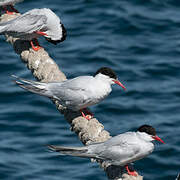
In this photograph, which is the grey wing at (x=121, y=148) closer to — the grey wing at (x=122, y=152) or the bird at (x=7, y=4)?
the grey wing at (x=122, y=152)

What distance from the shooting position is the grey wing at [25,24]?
9.72m

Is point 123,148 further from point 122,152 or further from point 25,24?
point 25,24

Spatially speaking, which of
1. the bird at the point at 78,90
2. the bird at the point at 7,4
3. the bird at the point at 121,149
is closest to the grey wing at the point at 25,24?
the bird at the point at 7,4

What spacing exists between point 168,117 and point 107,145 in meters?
7.88

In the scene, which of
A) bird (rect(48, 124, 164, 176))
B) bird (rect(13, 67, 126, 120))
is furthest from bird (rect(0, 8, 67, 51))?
bird (rect(48, 124, 164, 176))

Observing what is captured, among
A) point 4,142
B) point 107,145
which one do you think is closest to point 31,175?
point 4,142

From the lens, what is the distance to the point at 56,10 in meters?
20.1

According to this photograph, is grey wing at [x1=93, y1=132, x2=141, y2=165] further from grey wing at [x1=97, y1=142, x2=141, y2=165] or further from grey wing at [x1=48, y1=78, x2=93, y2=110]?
grey wing at [x1=48, y1=78, x2=93, y2=110]

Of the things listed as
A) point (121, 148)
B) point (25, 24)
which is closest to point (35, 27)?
point (25, 24)

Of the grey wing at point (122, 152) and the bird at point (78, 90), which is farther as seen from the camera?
the bird at point (78, 90)

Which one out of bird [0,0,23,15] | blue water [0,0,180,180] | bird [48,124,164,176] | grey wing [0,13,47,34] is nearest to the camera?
bird [48,124,164,176]

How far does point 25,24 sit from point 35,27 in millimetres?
202

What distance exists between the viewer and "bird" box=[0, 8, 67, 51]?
9727mm

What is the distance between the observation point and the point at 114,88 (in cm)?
1684
